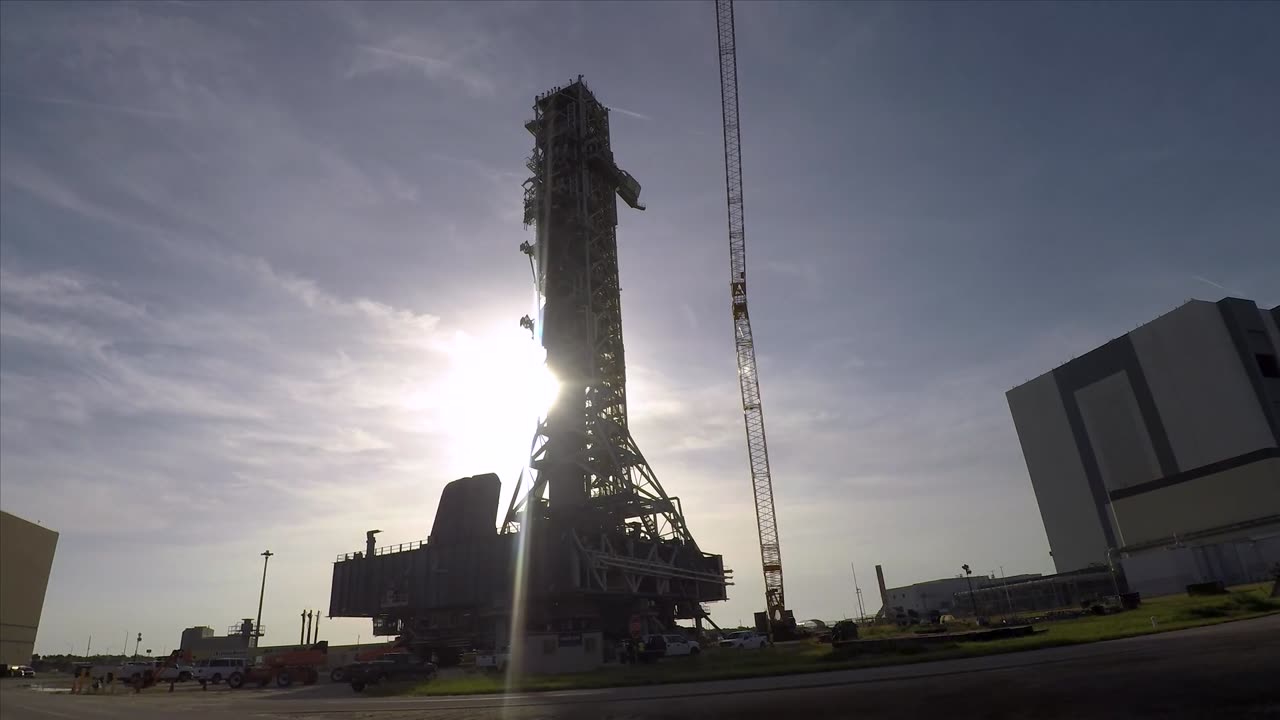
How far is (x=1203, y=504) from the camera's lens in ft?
313

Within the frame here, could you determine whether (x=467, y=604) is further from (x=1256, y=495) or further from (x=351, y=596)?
(x=1256, y=495)

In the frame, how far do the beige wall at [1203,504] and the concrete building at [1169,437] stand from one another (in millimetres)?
136

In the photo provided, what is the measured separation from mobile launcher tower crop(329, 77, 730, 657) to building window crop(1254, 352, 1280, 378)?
266 feet

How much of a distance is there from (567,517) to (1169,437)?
91.5 meters

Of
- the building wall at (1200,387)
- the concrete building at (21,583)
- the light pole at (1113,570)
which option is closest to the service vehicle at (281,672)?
Answer: the light pole at (1113,570)

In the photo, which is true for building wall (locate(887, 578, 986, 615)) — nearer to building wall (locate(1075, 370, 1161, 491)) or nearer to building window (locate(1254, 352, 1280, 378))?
building wall (locate(1075, 370, 1161, 491))

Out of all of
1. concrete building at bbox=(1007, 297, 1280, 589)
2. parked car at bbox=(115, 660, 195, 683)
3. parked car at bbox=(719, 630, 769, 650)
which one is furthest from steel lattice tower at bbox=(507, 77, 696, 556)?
concrete building at bbox=(1007, 297, 1280, 589)

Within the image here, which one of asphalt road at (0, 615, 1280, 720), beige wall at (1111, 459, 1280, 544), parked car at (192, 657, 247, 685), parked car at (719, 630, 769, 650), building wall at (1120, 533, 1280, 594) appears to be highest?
beige wall at (1111, 459, 1280, 544)

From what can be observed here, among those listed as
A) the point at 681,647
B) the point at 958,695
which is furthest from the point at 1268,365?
the point at 958,695

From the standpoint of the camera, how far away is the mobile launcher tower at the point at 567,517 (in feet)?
211

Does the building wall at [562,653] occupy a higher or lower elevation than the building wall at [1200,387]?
lower

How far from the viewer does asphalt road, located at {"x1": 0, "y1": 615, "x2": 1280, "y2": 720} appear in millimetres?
14352

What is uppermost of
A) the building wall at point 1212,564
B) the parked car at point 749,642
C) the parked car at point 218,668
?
the building wall at point 1212,564

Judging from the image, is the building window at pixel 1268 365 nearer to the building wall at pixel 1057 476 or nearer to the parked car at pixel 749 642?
the building wall at pixel 1057 476
